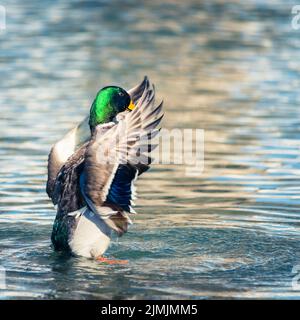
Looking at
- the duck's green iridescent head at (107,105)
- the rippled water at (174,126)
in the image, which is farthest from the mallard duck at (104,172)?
the rippled water at (174,126)

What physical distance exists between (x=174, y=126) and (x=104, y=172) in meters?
6.00

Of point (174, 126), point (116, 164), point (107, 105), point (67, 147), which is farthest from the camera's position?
point (174, 126)

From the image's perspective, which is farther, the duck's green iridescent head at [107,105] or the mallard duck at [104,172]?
the duck's green iridescent head at [107,105]

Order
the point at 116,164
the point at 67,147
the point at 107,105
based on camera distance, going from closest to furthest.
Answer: the point at 116,164
the point at 107,105
the point at 67,147

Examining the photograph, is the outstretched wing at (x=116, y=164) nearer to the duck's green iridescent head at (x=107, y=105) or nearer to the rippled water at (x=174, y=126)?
the duck's green iridescent head at (x=107, y=105)

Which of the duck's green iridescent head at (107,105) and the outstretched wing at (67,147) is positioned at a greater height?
the duck's green iridescent head at (107,105)

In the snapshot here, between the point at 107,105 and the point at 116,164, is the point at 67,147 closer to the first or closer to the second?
the point at 107,105

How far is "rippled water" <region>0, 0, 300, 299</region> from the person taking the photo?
8156 millimetres

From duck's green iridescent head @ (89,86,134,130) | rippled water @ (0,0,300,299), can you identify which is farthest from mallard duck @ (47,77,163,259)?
rippled water @ (0,0,300,299)

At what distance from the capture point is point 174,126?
45.8ft

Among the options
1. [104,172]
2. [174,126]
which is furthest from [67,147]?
[174,126]

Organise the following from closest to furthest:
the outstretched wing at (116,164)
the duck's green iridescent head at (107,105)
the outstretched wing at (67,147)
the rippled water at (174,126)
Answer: the outstretched wing at (116,164), the rippled water at (174,126), the duck's green iridescent head at (107,105), the outstretched wing at (67,147)

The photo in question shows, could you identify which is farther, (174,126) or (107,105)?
(174,126)

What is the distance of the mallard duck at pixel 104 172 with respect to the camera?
26.3 ft
